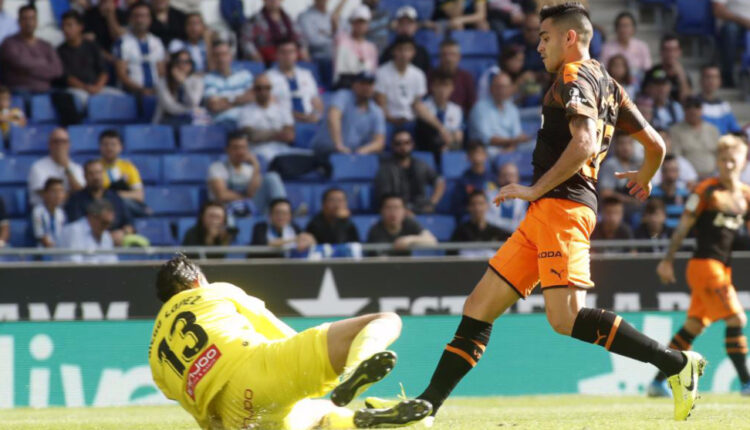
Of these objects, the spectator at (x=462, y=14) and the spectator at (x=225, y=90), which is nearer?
the spectator at (x=225, y=90)

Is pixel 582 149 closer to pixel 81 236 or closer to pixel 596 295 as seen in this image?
pixel 596 295

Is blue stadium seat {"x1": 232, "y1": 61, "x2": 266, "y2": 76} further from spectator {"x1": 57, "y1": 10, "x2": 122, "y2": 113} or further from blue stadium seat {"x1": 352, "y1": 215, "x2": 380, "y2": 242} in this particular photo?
blue stadium seat {"x1": 352, "y1": 215, "x2": 380, "y2": 242}

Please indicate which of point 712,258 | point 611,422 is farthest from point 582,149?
point 712,258

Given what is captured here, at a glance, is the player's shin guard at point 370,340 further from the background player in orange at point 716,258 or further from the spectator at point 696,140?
the spectator at point 696,140

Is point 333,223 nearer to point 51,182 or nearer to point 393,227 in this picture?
point 393,227

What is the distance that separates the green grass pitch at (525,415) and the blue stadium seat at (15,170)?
13.0 feet

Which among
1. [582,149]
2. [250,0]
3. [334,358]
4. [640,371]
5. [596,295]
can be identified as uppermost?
[250,0]

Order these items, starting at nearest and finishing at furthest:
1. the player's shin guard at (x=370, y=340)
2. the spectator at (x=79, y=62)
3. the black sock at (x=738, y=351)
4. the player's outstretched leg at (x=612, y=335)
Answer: the player's shin guard at (x=370, y=340) < the player's outstretched leg at (x=612, y=335) < the black sock at (x=738, y=351) < the spectator at (x=79, y=62)

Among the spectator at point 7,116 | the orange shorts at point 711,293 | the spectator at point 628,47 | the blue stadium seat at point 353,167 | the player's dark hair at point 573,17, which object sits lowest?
the orange shorts at point 711,293

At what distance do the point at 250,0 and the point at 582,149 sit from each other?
11371mm

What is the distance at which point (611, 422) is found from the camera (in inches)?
259

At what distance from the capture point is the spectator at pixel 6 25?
15.0 metres

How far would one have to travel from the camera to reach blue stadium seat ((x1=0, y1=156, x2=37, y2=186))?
1359cm

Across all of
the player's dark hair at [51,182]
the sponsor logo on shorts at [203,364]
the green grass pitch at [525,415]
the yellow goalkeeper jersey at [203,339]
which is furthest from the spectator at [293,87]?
the sponsor logo on shorts at [203,364]
